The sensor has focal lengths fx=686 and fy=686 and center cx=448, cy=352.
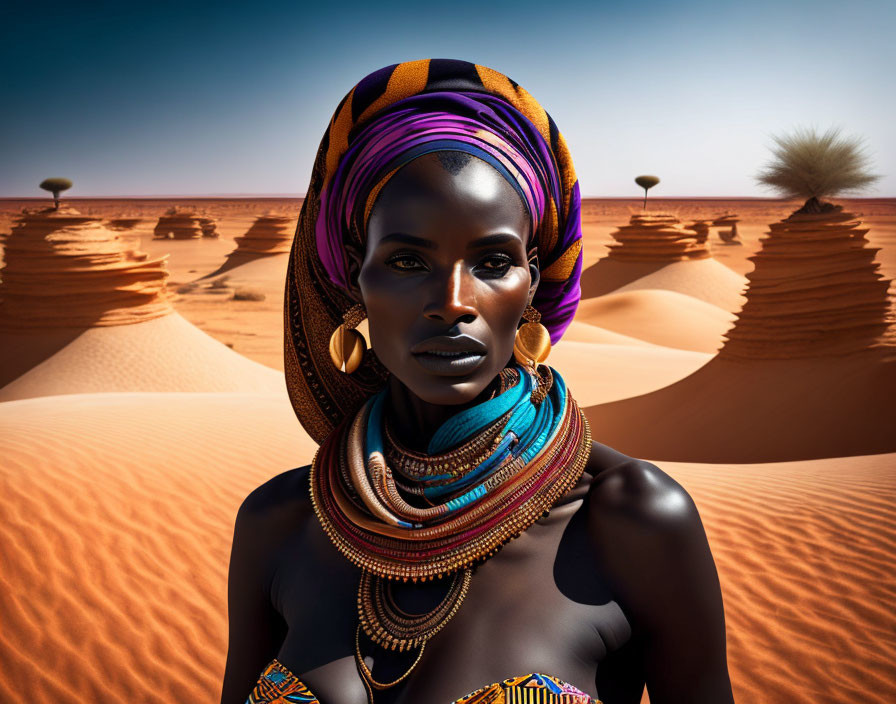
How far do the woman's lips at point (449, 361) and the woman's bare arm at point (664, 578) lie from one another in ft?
1.53

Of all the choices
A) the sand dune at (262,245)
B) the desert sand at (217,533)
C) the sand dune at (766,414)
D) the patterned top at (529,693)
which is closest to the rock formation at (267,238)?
the sand dune at (262,245)

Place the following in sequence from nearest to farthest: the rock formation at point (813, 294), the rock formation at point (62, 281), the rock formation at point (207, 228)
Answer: the rock formation at point (813, 294) < the rock formation at point (62, 281) < the rock formation at point (207, 228)

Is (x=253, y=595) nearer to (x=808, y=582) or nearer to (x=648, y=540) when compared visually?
(x=648, y=540)

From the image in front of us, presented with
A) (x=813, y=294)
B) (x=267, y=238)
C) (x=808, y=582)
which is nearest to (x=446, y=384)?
(x=808, y=582)

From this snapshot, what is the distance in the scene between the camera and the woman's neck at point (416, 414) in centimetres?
179

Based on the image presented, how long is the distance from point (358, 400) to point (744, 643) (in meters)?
3.37

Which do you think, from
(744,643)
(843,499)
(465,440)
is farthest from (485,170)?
(843,499)

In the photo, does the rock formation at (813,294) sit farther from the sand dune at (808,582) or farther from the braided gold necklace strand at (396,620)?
the braided gold necklace strand at (396,620)

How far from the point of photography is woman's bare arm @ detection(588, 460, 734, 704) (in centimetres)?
159

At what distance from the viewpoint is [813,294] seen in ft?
36.9

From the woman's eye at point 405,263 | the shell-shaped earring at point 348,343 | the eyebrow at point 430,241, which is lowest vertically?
the shell-shaped earring at point 348,343

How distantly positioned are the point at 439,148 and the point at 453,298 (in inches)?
14.2

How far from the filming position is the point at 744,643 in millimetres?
4211

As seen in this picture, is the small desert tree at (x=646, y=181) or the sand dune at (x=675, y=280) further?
the small desert tree at (x=646, y=181)
